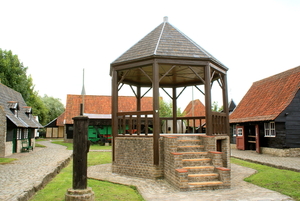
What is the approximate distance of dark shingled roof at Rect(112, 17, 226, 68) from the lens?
10.4 meters

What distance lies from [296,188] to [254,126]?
14.4 metres

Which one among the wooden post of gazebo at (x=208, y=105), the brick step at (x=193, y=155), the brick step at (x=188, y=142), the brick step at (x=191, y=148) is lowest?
the brick step at (x=193, y=155)

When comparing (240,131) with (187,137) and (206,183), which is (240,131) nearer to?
(187,137)

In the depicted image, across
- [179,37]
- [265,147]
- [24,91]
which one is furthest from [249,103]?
[24,91]

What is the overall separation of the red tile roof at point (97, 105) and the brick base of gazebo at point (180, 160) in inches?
981

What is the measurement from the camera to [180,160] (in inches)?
326

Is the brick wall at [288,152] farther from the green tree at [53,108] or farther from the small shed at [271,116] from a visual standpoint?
the green tree at [53,108]

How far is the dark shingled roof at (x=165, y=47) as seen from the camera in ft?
34.1

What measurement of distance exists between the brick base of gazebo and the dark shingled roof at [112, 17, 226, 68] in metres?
3.09

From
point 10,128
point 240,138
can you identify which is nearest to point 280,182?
point 240,138

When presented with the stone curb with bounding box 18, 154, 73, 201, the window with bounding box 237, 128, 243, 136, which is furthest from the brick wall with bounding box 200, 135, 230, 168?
the window with bounding box 237, 128, 243, 136

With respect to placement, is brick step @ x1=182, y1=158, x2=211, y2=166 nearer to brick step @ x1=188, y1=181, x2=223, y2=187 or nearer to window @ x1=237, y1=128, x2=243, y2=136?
brick step @ x1=188, y1=181, x2=223, y2=187

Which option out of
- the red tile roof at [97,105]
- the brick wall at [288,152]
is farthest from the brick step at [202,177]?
the red tile roof at [97,105]

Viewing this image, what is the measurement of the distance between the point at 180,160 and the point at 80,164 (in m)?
3.11
